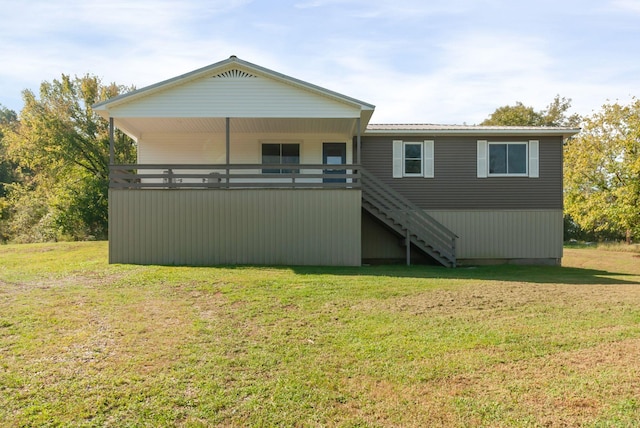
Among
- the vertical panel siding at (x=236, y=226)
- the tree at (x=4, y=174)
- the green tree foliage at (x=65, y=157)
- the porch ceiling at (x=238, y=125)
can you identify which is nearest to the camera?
the vertical panel siding at (x=236, y=226)

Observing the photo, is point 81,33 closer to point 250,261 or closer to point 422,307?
point 250,261

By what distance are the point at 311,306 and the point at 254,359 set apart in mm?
2128

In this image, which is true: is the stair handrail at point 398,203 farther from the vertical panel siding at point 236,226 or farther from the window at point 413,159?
the window at point 413,159

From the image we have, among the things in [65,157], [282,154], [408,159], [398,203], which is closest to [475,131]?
[408,159]

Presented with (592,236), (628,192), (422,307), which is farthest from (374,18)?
(592,236)

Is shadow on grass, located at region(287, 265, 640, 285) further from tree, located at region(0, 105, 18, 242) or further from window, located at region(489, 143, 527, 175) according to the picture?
tree, located at region(0, 105, 18, 242)

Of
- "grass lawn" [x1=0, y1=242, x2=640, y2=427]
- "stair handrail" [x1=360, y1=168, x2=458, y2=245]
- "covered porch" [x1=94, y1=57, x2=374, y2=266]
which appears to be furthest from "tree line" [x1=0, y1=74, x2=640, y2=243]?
"grass lawn" [x1=0, y1=242, x2=640, y2=427]

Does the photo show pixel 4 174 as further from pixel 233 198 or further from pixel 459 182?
pixel 459 182

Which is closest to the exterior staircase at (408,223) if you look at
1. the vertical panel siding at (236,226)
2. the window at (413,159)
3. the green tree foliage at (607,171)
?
the vertical panel siding at (236,226)

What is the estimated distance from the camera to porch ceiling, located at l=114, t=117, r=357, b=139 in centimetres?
1304

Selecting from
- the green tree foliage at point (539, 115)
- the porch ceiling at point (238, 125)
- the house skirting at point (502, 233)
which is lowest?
the house skirting at point (502, 233)

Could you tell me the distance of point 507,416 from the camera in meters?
3.51

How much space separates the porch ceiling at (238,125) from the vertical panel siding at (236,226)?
239 centimetres

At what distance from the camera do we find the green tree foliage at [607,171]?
22672 mm
